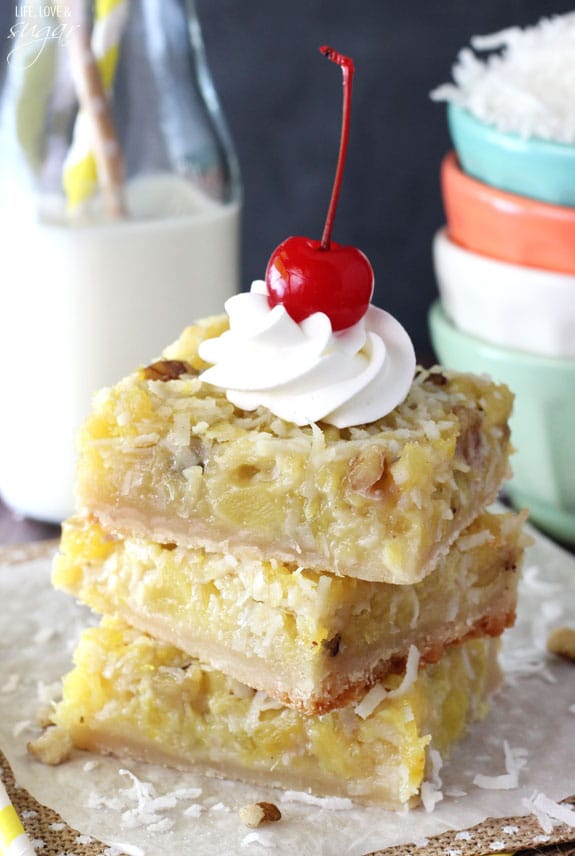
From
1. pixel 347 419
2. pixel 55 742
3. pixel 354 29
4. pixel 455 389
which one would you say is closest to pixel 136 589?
pixel 55 742

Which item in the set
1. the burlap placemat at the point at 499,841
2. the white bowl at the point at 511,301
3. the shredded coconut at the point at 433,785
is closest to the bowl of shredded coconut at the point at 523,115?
the white bowl at the point at 511,301

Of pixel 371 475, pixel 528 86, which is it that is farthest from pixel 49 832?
pixel 528 86

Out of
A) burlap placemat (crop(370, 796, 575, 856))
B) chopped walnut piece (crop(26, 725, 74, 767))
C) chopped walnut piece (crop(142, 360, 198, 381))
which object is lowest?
chopped walnut piece (crop(26, 725, 74, 767))

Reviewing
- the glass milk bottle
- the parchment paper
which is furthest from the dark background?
the parchment paper

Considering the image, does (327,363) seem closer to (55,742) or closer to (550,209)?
(55,742)

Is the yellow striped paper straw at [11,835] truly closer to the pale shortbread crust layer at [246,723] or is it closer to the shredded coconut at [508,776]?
the pale shortbread crust layer at [246,723]

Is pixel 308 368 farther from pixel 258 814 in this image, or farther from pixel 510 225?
pixel 510 225

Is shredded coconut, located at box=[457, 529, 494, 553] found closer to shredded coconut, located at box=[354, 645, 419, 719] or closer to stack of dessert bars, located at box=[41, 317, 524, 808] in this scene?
stack of dessert bars, located at box=[41, 317, 524, 808]
